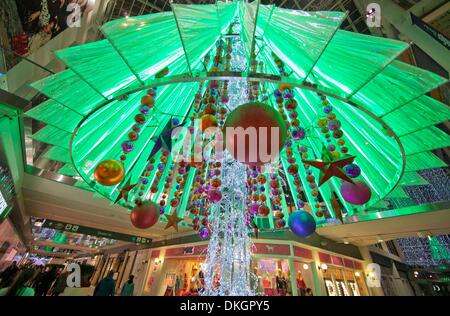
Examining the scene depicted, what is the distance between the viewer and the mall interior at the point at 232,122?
7.11 feet

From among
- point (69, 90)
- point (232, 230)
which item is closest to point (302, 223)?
point (232, 230)

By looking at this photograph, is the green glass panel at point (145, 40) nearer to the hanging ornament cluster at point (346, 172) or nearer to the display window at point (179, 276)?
the hanging ornament cluster at point (346, 172)

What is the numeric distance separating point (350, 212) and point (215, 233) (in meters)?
3.02

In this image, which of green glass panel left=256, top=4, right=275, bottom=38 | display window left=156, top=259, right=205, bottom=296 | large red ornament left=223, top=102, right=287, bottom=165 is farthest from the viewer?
display window left=156, top=259, right=205, bottom=296

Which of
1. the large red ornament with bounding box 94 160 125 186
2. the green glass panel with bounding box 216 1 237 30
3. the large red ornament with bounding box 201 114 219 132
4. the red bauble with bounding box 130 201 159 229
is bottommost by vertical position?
the red bauble with bounding box 130 201 159 229

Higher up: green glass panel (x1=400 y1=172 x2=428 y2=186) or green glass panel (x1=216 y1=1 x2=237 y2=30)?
green glass panel (x1=216 y1=1 x2=237 y2=30)

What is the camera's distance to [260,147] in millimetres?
1893

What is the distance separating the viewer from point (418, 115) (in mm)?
2707

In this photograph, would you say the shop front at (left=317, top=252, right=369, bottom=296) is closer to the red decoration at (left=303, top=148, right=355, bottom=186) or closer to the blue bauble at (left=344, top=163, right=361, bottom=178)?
the blue bauble at (left=344, top=163, right=361, bottom=178)

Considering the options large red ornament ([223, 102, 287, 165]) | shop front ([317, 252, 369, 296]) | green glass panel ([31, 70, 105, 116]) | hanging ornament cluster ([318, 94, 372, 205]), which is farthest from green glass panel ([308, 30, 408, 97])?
shop front ([317, 252, 369, 296])

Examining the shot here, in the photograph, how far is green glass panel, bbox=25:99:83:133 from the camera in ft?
9.76

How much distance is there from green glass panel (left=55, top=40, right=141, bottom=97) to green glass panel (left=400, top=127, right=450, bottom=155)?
386 cm

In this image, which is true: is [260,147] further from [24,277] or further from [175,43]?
[24,277]

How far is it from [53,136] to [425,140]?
588 cm
